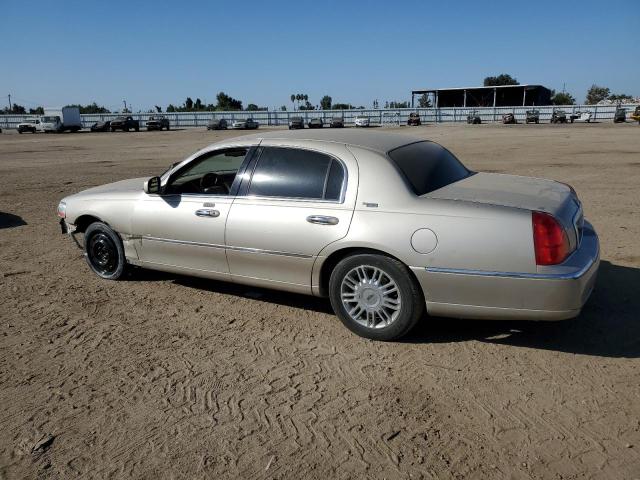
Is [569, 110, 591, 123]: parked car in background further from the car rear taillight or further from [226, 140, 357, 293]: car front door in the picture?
the car rear taillight

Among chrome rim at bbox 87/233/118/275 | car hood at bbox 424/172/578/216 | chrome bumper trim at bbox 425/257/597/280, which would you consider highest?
car hood at bbox 424/172/578/216

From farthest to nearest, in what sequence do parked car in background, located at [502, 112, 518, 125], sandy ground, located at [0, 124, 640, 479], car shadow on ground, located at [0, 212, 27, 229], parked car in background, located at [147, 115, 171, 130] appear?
parked car in background, located at [502, 112, 518, 125], parked car in background, located at [147, 115, 171, 130], car shadow on ground, located at [0, 212, 27, 229], sandy ground, located at [0, 124, 640, 479]

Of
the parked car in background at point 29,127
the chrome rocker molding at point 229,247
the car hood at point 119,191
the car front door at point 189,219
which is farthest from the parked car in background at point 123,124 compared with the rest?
the chrome rocker molding at point 229,247

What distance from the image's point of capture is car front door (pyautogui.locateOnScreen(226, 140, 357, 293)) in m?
4.07

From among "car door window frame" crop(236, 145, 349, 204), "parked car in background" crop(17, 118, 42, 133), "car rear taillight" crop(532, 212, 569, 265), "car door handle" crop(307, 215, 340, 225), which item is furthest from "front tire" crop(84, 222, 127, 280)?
"parked car in background" crop(17, 118, 42, 133)

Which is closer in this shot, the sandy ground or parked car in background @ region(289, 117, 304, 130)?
the sandy ground

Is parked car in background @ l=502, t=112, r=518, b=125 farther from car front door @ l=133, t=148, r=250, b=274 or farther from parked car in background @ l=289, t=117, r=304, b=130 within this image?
car front door @ l=133, t=148, r=250, b=274

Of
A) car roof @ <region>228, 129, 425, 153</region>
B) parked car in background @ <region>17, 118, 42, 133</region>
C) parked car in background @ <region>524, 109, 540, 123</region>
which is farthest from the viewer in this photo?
parked car in background @ <region>524, 109, 540, 123</region>

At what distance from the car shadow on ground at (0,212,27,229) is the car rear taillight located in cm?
789

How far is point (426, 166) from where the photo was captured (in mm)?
4371

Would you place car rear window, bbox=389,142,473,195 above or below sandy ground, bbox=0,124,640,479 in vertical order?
above

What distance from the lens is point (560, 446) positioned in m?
2.77

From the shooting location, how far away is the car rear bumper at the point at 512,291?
3430 millimetres

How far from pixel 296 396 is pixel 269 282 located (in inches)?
52.4
